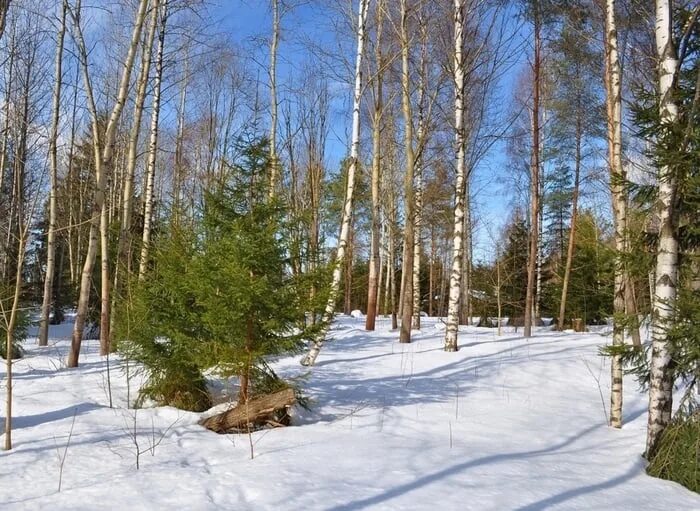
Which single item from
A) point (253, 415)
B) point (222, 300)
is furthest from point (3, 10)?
point (253, 415)

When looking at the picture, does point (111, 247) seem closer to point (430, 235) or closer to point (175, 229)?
point (175, 229)

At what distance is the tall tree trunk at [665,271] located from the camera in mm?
4766

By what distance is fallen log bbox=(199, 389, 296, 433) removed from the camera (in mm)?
5234

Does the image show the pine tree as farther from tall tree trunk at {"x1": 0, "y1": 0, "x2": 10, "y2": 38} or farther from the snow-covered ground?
tall tree trunk at {"x1": 0, "y1": 0, "x2": 10, "y2": 38}

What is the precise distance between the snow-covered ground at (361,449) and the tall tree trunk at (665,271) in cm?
54

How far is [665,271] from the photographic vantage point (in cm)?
480

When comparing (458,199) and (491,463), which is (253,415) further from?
(458,199)

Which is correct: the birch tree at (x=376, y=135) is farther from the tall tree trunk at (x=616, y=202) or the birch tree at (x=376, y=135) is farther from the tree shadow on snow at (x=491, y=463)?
the tree shadow on snow at (x=491, y=463)

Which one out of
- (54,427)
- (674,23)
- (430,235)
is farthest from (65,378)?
(430,235)

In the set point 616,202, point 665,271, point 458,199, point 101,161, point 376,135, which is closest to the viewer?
point 665,271

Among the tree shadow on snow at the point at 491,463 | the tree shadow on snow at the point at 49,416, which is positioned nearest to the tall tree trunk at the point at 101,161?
the tree shadow on snow at the point at 49,416

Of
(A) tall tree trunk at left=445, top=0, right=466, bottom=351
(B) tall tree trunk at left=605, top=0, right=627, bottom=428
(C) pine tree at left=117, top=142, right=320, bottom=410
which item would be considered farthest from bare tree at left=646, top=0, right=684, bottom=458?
(A) tall tree trunk at left=445, top=0, right=466, bottom=351

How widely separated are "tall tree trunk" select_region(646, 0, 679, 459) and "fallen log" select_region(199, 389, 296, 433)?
11.5 feet

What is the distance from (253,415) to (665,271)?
4.23 metres
